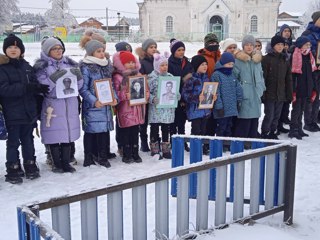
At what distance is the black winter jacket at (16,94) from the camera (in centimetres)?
562

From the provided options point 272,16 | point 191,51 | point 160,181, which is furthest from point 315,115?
point 272,16

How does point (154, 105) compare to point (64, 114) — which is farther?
point (154, 105)

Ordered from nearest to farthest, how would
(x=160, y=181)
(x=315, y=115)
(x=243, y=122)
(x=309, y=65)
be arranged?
(x=160, y=181)
(x=243, y=122)
(x=309, y=65)
(x=315, y=115)

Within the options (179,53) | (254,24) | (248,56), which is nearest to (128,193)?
(179,53)

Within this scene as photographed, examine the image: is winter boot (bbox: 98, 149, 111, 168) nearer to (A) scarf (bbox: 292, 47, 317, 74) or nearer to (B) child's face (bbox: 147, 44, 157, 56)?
(B) child's face (bbox: 147, 44, 157, 56)

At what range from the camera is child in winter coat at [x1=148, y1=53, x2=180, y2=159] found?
22.6 ft

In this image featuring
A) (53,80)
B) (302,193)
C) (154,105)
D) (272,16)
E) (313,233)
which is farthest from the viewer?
(272,16)

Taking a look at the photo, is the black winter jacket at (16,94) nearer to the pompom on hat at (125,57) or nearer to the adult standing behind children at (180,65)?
the pompom on hat at (125,57)

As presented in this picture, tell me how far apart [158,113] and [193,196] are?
2358 millimetres

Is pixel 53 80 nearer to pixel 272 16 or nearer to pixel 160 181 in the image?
pixel 160 181

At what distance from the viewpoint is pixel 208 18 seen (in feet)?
169

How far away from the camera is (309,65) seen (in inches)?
334

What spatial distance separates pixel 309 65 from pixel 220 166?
5206 millimetres

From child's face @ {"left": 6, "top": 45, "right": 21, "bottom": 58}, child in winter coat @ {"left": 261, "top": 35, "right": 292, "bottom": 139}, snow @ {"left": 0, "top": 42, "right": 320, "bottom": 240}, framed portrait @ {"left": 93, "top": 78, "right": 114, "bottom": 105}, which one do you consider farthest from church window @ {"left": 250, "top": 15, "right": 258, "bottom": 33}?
child's face @ {"left": 6, "top": 45, "right": 21, "bottom": 58}
